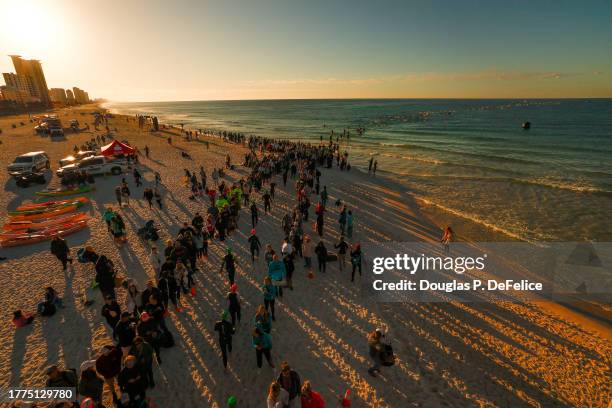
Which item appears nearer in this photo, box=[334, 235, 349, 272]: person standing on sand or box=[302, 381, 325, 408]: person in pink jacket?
box=[302, 381, 325, 408]: person in pink jacket

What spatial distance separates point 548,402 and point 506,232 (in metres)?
11.4

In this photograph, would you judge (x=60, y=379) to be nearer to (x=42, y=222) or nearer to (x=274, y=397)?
(x=274, y=397)

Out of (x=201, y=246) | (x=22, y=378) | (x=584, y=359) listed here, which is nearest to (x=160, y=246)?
(x=201, y=246)

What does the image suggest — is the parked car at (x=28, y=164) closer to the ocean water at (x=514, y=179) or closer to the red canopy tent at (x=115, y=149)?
the red canopy tent at (x=115, y=149)

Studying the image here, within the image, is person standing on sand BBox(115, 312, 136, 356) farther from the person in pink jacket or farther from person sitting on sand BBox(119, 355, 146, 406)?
the person in pink jacket

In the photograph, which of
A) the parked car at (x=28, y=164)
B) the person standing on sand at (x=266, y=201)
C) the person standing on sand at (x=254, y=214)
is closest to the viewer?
the person standing on sand at (x=254, y=214)

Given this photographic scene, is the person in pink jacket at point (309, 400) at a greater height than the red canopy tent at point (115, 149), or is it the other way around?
the red canopy tent at point (115, 149)

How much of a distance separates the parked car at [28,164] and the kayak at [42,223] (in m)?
9.84

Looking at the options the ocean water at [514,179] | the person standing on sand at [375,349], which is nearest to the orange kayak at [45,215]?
the person standing on sand at [375,349]

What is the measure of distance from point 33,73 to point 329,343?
21843 centimetres

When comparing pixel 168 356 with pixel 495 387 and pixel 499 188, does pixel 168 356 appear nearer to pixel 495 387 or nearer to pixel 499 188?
pixel 495 387

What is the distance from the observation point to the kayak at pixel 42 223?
14086mm

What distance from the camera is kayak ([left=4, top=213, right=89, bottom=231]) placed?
555 inches

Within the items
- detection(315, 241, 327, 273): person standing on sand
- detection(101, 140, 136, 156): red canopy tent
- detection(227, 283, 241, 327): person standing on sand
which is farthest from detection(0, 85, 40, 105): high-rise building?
detection(227, 283, 241, 327): person standing on sand
